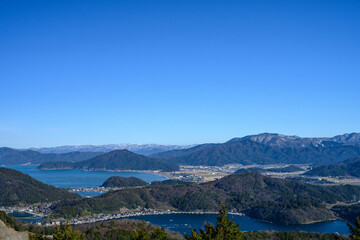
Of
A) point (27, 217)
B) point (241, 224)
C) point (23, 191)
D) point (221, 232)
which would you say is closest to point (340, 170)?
point (241, 224)

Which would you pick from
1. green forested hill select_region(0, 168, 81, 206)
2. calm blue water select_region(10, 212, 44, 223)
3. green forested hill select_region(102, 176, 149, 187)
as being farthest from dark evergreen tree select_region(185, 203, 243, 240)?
green forested hill select_region(102, 176, 149, 187)

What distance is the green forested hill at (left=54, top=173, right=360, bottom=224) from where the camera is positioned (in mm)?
85562

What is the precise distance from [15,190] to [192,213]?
51059mm

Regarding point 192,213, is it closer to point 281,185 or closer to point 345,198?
point 281,185

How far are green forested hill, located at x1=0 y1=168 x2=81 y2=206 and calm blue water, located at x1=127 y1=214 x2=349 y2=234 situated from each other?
1272 inches

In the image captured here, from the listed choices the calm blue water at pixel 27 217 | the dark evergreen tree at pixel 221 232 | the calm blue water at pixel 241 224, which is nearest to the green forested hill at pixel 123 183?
the calm blue water at pixel 241 224

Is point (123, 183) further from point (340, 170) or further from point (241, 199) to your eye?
point (340, 170)

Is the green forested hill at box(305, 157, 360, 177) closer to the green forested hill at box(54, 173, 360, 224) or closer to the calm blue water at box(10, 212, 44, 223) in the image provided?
the green forested hill at box(54, 173, 360, 224)

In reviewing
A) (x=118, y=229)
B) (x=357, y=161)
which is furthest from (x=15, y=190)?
(x=357, y=161)

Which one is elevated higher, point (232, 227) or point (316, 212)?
point (232, 227)

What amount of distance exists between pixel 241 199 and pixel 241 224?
25239 millimetres

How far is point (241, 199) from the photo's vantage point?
343 feet

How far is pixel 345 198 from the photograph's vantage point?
108062mm

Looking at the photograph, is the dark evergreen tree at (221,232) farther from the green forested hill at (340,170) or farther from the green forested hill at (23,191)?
the green forested hill at (340,170)
